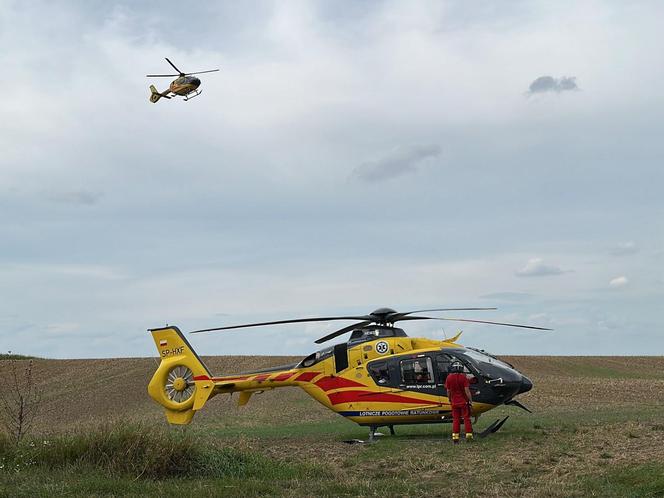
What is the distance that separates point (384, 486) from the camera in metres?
12.9

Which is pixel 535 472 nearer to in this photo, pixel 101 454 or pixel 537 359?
pixel 101 454

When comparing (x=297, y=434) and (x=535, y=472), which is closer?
(x=535, y=472)

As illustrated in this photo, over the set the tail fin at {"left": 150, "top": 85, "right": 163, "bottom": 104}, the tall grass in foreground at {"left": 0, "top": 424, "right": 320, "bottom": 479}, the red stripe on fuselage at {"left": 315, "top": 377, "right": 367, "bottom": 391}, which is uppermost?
the tail fin at {"left": 150, "top": 85, "right": 163, "bottom": 104}

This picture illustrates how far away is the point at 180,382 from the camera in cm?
2252

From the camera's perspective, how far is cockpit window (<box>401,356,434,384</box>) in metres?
20.0

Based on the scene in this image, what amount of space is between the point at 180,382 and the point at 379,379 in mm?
5984

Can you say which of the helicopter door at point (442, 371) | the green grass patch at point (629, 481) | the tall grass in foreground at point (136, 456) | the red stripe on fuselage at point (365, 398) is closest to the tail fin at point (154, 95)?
the red stripe on fuselage at point (365, 398)

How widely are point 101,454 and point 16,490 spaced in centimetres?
205

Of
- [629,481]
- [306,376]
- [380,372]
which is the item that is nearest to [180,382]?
[306,376]

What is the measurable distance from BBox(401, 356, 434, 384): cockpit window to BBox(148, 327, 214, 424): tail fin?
576 centimetres

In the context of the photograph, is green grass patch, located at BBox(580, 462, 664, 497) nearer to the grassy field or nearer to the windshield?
the grassy field

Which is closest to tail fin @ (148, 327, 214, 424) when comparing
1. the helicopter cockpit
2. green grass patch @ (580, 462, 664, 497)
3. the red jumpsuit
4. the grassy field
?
the grassy field

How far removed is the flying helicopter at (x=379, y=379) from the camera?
19781mm

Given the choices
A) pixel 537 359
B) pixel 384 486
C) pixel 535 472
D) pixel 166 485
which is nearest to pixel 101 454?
pixel 166 485
